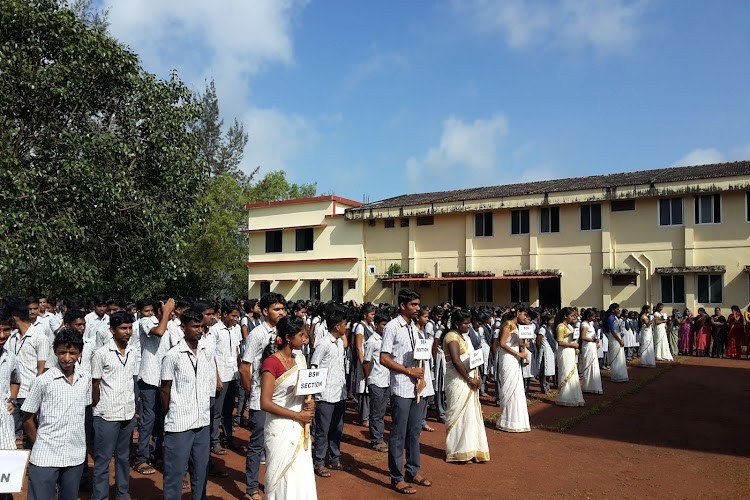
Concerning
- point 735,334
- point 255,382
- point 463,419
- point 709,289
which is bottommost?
point 735,334

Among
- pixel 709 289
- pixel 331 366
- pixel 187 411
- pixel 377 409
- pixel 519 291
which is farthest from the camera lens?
pixel 519 291

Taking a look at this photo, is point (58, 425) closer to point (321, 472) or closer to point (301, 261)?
point (321, 472)

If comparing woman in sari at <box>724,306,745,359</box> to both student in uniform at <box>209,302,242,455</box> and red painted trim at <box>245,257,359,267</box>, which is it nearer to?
red painted trim at <box>245,257,359,267</box>

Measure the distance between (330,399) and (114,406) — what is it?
232cm

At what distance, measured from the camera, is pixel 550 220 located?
79.8 ft

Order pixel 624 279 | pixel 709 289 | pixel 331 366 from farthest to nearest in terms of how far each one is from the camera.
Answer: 1. pixel 624 279
2. pixel 709 289
3. pixel 331 366

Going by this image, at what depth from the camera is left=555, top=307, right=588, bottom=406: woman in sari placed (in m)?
10.7

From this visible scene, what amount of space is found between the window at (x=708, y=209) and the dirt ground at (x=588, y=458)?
11555mm

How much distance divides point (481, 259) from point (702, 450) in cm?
1797

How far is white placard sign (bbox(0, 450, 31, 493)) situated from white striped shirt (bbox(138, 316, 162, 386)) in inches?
107

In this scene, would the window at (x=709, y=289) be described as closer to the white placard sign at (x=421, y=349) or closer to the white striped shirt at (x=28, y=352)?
the white placard sign at (x=421, y=349)

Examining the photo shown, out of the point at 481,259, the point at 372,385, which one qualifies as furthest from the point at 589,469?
the point at 481,259

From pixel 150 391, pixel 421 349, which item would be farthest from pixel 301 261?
pixel 421 349

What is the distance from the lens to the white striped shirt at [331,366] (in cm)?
666
